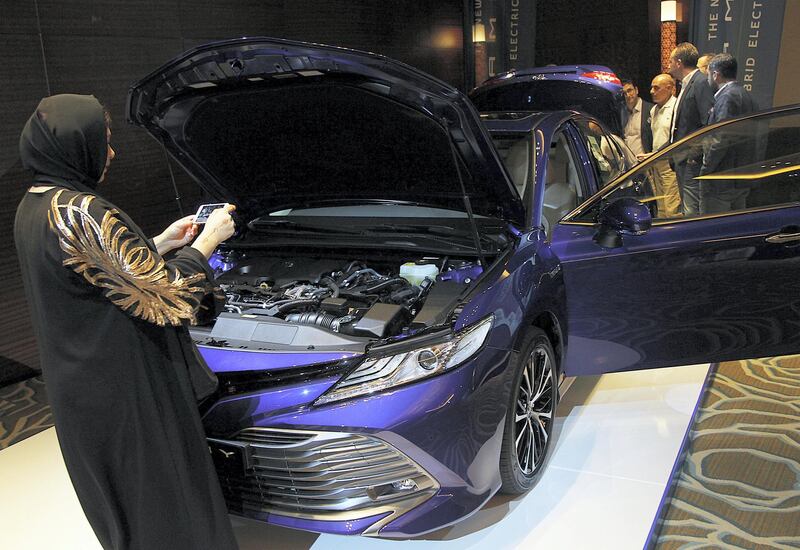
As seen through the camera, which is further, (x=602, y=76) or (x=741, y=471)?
(x=602, y=76)

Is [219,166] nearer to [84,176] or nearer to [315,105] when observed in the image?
[315,105]

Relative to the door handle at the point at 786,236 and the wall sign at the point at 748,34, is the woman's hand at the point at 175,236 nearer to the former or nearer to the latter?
the door handle at the point at 786,236

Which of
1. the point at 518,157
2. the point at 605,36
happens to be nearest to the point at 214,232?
the point at 518,157

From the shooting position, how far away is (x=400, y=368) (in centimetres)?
197

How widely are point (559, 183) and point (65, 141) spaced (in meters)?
2.00

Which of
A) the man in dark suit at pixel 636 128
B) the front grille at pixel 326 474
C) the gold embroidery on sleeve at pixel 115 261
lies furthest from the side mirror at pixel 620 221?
the man in dark suit at pixel 636 128

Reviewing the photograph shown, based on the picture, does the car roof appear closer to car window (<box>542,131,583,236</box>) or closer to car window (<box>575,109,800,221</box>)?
car window (<box>542,131,583,236</box>)

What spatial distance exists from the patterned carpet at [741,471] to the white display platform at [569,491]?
72 mm

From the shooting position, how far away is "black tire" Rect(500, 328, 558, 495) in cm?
226

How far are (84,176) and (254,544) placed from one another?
1.34 metres

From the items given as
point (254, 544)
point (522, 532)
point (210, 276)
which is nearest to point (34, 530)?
point (254, 544)

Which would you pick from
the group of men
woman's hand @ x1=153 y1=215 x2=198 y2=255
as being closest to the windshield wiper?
woman's hand @ x1=153 y1=215 x2=198 y2=255

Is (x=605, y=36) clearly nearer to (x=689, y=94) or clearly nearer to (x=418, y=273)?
(x=689, y=94)

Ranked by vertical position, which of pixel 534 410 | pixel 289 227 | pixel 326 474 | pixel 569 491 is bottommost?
pixel 569 491
